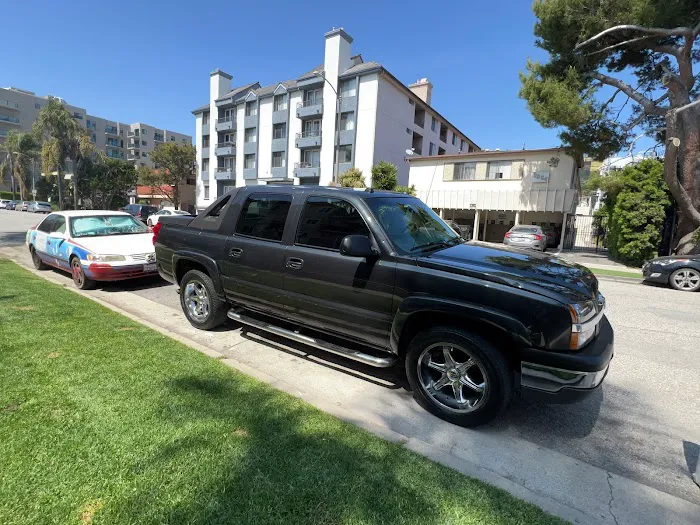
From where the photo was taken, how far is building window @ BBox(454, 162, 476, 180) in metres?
26.8

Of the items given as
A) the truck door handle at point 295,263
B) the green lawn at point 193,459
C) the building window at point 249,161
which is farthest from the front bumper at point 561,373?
the building window at point 249,161

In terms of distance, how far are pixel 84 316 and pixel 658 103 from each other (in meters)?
22.4

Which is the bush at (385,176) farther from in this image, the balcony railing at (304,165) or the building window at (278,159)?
the building window at (278,159)

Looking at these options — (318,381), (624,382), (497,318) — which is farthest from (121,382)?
(624,382)

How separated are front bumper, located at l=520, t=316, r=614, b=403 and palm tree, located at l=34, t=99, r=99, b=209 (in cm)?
5192

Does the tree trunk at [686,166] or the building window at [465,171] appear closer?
the tree trunk at [686,166]

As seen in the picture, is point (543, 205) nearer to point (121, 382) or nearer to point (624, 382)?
point (624, 382)

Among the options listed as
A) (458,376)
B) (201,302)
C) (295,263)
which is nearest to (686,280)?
(458,376)

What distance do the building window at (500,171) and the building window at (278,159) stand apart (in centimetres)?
2193

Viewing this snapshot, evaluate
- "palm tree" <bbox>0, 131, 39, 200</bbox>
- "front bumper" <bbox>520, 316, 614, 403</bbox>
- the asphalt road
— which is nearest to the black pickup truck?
"front bumper" <bbox>520, 316, 614, 403</bbox>

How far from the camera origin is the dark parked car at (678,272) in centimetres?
961

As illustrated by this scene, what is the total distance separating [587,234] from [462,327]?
38.0 meters

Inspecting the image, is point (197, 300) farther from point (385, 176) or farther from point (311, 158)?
point (311, 158)

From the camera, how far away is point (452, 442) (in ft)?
9.46
